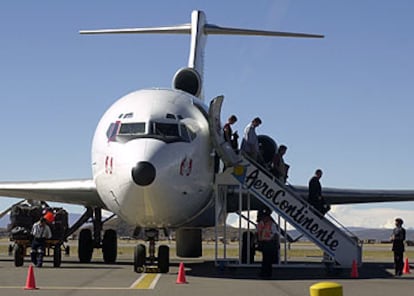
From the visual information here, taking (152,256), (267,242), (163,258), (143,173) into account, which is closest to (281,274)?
(267,242)

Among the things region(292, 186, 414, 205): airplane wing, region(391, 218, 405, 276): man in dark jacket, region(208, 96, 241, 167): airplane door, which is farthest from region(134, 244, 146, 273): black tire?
region(292, 186, 414, 205): airplane wing

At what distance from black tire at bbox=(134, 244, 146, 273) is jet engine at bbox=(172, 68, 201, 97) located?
8.71 meters

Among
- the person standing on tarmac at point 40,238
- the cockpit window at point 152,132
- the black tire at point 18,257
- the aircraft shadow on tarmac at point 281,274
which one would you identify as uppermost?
the cockpit window at point 152,132

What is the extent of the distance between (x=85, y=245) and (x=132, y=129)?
27.1 feet

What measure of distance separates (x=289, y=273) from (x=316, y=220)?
162 cm

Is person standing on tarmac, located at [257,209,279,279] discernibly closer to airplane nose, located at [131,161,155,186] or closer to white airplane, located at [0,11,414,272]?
white airplane, located at [0,11,414,272]

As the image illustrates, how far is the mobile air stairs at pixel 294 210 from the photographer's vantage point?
21047 millimetres

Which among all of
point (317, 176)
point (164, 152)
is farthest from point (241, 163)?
point (164, 152)

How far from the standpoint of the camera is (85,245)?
86.2 ft

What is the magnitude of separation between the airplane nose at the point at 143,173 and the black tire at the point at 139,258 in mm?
2488

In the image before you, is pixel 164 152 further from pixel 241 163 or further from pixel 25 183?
pixel 25 183

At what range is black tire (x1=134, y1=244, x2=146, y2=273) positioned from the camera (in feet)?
64.3

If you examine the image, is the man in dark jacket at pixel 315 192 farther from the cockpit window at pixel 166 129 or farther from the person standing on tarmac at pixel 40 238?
the person standing on tarmac at pixel 40 238

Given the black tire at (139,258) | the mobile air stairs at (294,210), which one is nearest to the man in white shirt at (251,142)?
the mobile air stairs at (294,210)
